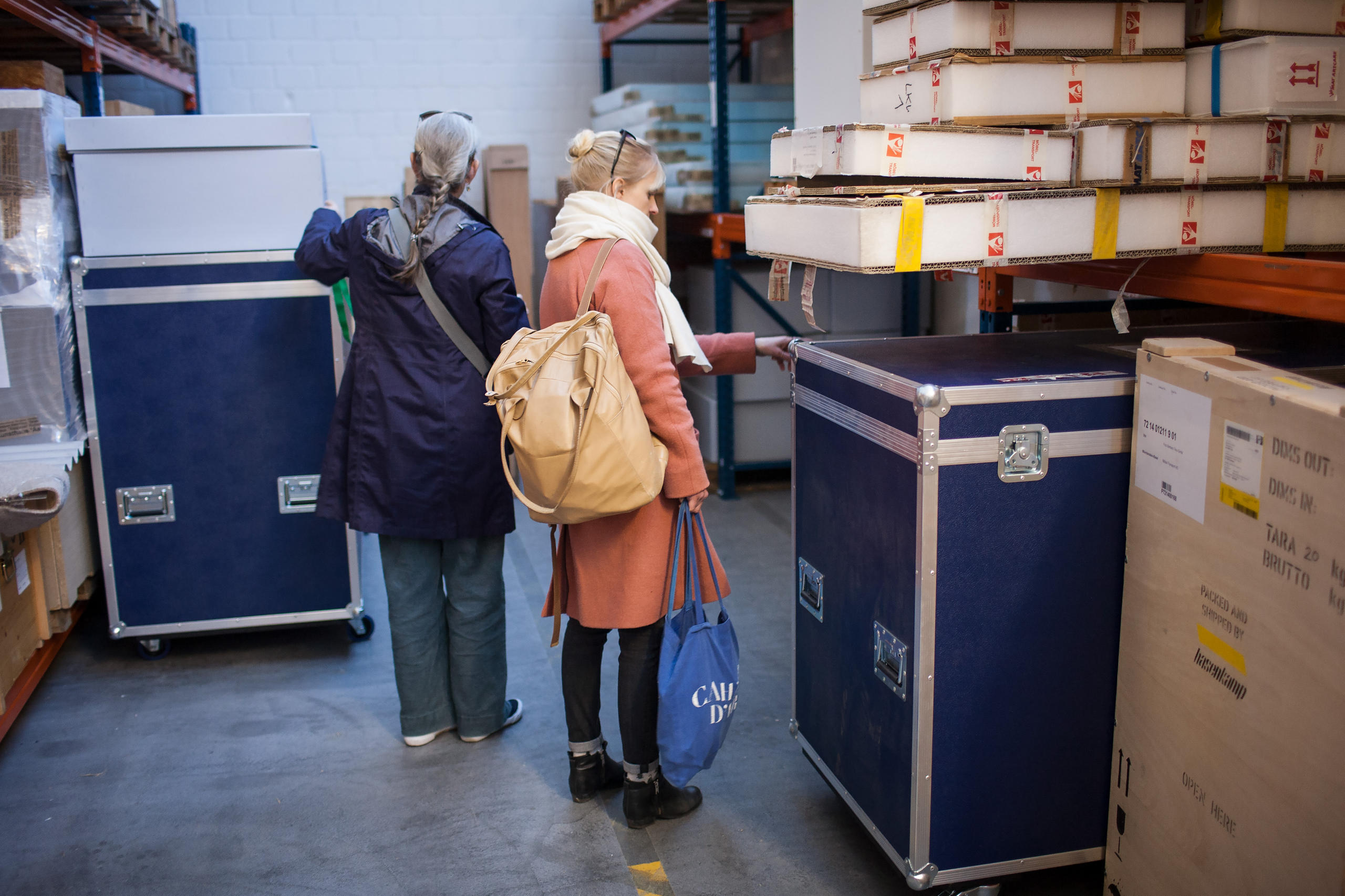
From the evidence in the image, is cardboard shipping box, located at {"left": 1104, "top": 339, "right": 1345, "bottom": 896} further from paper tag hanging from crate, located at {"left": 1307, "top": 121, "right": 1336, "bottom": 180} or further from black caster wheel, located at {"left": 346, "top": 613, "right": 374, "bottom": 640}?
black caster wheel, located at {"left": 346, "top": 613, "right": 374, "bottom": 640}

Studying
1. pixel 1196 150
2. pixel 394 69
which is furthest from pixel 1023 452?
pixel 394 69

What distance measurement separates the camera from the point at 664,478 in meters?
2.46

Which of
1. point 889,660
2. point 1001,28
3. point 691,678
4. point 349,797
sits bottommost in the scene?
point 349,797

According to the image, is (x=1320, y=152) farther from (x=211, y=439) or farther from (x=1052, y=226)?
(x=211, y=439)

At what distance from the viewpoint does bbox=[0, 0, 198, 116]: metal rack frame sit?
3852mm

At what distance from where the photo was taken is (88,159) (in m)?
3.56

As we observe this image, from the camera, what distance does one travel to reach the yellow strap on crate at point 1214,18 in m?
2.23

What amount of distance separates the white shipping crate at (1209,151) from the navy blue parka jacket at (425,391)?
1505 millimetres

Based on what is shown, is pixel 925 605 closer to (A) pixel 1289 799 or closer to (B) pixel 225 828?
(A) pixel 1289 799

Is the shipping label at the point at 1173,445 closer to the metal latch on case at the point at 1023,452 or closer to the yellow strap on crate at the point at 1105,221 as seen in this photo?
the metal latch on case at the point at 1023,452

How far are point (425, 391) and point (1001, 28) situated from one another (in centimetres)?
171

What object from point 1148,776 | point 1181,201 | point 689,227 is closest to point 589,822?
point 1148,776

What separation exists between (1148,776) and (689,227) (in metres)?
Result: 4.68

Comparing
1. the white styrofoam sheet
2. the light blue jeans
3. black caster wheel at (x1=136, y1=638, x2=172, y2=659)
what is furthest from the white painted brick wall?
the light blue jeans
